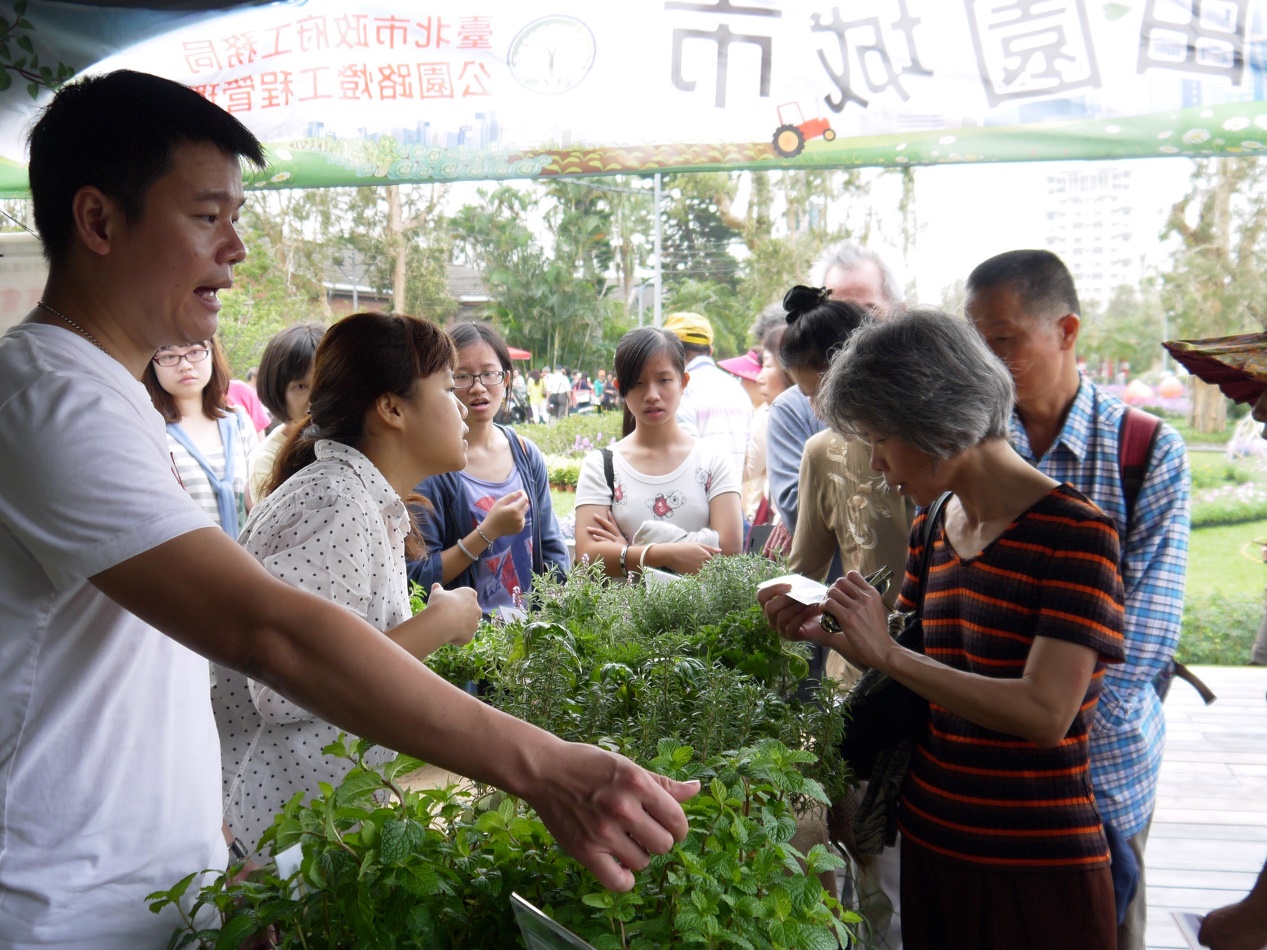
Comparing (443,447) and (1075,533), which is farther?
(443,447)

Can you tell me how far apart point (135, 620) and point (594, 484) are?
2.44 metres

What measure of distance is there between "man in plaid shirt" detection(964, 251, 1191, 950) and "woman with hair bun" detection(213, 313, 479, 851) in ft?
4.19

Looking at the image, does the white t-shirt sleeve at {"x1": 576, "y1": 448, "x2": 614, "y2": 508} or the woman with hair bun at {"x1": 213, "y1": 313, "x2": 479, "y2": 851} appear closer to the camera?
the woman with hair bun at {"x1": 213, "y1": 313, "x2": 479, "y2": 851}

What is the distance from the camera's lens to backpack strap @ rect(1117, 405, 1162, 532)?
212 centimetres

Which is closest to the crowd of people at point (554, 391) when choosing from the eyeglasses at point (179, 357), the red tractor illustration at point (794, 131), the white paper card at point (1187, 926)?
the eyeglasses at point (179, 357)

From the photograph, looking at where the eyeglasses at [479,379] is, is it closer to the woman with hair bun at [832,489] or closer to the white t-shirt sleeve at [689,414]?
the woman with hair bun at [832,489]

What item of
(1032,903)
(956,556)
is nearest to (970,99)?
(956,556)

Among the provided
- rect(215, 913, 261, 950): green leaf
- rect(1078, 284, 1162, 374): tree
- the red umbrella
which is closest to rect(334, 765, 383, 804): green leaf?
rect(215, 913, 261, 950): green leaf

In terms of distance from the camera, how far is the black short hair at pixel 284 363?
3.72m

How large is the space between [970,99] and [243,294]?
17.5ft

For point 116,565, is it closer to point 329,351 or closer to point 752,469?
point 329,351

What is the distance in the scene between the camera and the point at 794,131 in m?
3.24

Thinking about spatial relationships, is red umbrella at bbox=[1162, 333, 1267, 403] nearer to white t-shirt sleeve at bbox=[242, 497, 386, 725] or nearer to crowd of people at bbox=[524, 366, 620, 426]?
white t-shirt sleeve at bbox=[242, 497, 386, 725]

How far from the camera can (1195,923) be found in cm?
304
